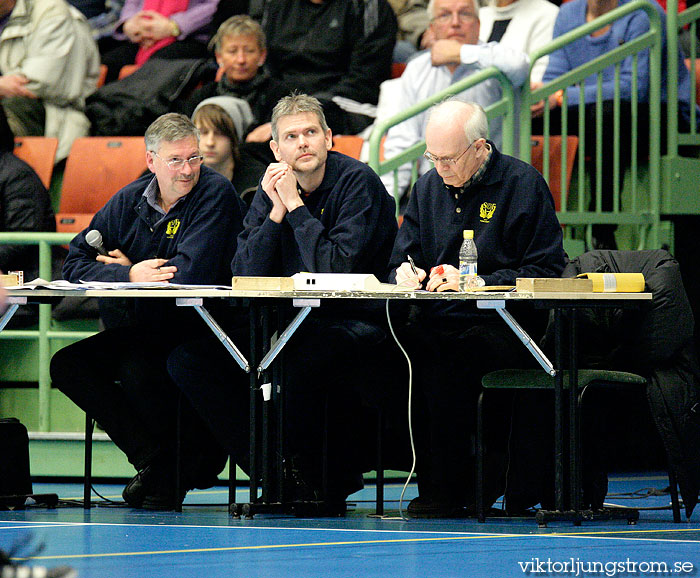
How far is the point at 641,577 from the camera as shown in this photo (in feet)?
10.1

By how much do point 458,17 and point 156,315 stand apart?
2696 mm

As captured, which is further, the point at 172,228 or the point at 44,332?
the point at 44,332

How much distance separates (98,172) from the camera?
289 inches

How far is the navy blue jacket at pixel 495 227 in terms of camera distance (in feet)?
15.3

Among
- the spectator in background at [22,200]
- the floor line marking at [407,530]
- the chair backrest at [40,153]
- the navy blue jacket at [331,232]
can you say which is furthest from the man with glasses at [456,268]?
the chair backrest at [40,153]

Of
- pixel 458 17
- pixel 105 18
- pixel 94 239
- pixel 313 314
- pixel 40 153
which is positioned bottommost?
pixel 313 314

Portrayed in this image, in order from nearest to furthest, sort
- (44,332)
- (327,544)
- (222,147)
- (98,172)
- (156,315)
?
(327,544), (156,315), (44,332), (222,147), (98,172)

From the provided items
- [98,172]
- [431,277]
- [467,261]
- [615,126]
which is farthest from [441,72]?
[431,277]

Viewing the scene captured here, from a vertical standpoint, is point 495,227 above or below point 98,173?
below

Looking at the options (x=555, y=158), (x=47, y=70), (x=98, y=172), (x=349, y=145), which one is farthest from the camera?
(x=47, y=70)

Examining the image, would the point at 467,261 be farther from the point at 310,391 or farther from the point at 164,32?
the point at 164,32

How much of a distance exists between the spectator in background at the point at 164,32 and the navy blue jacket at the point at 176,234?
2889 mm

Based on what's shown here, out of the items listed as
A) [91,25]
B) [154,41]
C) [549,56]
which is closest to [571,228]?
[549,56]

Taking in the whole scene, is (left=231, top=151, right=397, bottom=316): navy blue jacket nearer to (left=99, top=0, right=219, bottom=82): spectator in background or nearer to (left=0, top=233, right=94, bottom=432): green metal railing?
(left=0, top=233, right=94, bottom=432): green metal railing
